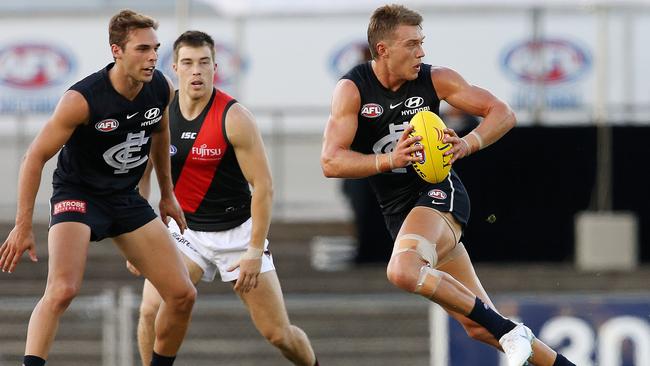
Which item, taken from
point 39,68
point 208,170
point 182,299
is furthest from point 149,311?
point 39,68

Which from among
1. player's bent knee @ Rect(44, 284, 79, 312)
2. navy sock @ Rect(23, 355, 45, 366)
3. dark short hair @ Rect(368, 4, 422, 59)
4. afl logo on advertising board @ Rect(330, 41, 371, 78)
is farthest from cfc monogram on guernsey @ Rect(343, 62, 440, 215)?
afl logo on advertising board @ Rect(330, 41, 371, 78)

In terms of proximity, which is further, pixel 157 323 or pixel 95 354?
pixel 95 354

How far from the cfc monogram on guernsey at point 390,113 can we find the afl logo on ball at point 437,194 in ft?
0.33

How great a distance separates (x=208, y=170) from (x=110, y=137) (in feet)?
3.44

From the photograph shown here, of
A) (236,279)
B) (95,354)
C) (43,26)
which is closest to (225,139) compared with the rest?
(236,279)

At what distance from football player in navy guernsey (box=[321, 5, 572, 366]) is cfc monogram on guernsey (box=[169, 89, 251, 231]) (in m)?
1.01

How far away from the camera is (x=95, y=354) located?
554 inches

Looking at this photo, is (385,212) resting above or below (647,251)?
above

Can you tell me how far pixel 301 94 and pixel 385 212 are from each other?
30.9 ft

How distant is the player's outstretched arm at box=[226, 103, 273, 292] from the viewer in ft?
28.5

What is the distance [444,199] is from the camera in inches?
328

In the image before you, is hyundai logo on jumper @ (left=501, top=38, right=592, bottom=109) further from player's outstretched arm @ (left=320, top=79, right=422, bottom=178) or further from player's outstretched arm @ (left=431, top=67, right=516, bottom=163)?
player's outstretched arm @ (left=320, top=79, right=422, bottom=178)

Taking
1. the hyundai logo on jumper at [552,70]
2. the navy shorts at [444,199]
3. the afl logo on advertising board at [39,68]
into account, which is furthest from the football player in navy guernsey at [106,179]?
the afl logo on advertising board at [39,68]

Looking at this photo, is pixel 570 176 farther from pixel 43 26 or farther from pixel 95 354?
pixel 43 26
